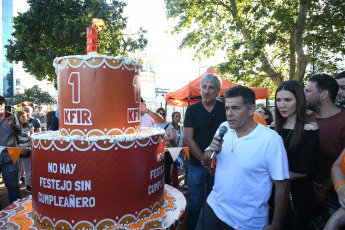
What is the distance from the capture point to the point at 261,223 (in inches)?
82.0

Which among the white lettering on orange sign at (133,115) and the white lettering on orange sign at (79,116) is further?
the white lettering on orange sign at (133,115)

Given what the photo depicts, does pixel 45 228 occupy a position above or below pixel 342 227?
below

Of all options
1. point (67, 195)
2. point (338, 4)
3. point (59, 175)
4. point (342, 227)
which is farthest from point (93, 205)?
point (338, 4)

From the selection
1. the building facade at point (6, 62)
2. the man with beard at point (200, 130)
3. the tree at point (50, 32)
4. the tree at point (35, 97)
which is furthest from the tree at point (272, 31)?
the building facade at point (6, 62)

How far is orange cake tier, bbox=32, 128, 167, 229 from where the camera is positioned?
2.94m

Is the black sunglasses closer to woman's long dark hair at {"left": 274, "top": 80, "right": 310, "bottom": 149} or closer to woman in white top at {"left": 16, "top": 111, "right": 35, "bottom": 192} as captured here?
woman's long dark hair at {"left": 274, "top": 80, "right": 310, "bottom": 149}

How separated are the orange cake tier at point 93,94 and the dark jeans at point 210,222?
4.77 feet

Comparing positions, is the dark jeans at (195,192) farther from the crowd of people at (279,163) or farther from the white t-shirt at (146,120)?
the white t-shirt at (146,120)

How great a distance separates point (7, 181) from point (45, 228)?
6.89ft

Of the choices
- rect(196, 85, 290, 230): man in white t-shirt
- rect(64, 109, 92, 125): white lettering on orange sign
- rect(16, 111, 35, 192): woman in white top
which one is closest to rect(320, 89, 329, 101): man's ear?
rect(196, 85, 290, 230): man in white t-shirt

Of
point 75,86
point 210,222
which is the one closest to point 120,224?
point 210,222

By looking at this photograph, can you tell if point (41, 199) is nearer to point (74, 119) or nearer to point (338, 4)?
point (74, 119)

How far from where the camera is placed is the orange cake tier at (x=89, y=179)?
294 cm

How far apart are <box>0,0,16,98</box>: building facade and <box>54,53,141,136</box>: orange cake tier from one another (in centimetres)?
6381
